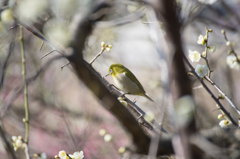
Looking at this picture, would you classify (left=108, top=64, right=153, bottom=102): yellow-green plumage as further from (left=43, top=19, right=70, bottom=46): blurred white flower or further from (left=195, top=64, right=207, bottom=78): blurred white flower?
(left=195, top=64, right=207, bottom=78): blurred white flower

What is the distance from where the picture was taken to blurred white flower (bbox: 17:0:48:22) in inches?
56.9

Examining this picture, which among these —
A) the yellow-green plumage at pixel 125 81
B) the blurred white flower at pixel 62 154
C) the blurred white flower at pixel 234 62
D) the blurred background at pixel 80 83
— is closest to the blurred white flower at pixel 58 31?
the blurred background at pixel 80 83

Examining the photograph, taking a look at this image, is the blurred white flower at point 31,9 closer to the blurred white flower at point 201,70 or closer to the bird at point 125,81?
the bird at point 125,81

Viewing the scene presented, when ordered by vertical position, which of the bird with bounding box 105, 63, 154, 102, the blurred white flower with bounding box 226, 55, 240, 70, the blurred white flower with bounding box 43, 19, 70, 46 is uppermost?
the blurred white flower with bounding box 43, 19, 70, 46

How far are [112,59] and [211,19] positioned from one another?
4.11 feet

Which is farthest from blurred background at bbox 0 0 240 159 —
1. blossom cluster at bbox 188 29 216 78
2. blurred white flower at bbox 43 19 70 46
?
→ blossom cluster at bbox 188 29 216 78

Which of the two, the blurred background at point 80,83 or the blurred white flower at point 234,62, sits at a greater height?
the blurred background at point 80,83

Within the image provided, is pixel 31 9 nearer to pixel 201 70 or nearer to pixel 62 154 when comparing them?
pixel 62 154

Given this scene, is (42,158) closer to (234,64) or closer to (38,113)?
(234,64)

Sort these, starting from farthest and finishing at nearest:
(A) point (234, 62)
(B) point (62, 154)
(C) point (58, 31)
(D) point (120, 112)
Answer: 1. (C) point (58, 31)
2. (D) point (120, 112)
3. (A) point (234, 62)
4. (B) point (62, 154)

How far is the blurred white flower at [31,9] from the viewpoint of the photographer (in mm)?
1446

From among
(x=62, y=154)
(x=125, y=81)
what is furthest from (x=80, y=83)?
(x=62, y=154)

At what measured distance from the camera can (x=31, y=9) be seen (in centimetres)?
163

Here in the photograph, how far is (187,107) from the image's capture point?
0.60 meters
